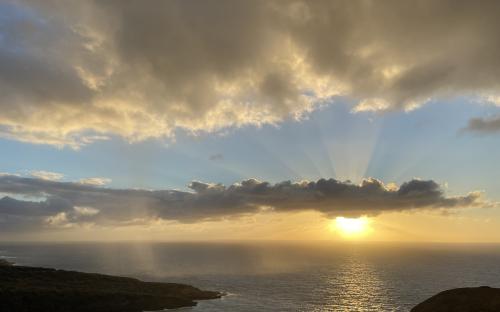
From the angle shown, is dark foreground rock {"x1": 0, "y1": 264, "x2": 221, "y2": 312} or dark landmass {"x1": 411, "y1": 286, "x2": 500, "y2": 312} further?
dark foreground rock {"x1": 0, "y1": 264, "x2": 221, "y2": 312}

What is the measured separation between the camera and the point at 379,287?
581 feet

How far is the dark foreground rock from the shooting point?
11212 centimetres

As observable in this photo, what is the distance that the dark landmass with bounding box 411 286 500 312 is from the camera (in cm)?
7253

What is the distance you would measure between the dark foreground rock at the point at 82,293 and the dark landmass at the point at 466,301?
75576 millimetres

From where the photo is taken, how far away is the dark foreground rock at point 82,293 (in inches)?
4414

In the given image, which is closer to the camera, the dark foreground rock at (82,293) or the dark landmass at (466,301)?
the dark landmass at (466,301)

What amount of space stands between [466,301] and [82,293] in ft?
338

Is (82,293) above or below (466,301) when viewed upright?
below

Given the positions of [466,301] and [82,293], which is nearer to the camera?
[466,301]

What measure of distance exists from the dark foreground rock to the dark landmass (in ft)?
248

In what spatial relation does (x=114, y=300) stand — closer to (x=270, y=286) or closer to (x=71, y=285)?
(x=71, y=285)

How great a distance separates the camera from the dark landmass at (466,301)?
72531 mm

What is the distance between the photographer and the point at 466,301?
76.2m

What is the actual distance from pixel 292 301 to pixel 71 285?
75318mm
